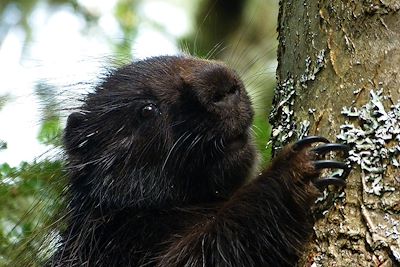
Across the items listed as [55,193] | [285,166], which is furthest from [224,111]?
[55,193]

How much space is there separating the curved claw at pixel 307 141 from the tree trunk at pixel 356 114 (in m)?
0.03

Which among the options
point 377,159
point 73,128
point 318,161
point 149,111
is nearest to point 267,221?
point 318,161

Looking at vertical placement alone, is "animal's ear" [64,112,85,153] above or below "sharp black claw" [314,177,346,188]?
below

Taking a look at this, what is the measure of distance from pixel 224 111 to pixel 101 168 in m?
0.55

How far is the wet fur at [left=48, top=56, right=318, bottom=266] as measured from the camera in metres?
2.24

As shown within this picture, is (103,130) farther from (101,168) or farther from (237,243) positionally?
(237,243)

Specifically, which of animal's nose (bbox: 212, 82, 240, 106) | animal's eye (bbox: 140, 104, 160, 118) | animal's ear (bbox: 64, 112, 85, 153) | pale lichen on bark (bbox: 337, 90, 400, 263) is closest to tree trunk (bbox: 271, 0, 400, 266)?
pale lichen on bark (bbox: 337, 90, 400, 263)

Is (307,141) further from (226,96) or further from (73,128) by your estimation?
(73,128)

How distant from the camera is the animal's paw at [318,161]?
1.85 m

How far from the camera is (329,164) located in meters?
1.88

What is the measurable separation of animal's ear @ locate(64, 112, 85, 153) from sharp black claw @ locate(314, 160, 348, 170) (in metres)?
1.17

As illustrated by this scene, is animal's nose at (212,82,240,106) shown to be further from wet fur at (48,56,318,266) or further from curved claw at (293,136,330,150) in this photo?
curved claw at (293,136,330,150)

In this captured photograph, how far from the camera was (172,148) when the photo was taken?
95.7 inches

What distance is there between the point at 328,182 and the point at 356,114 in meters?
0.20
